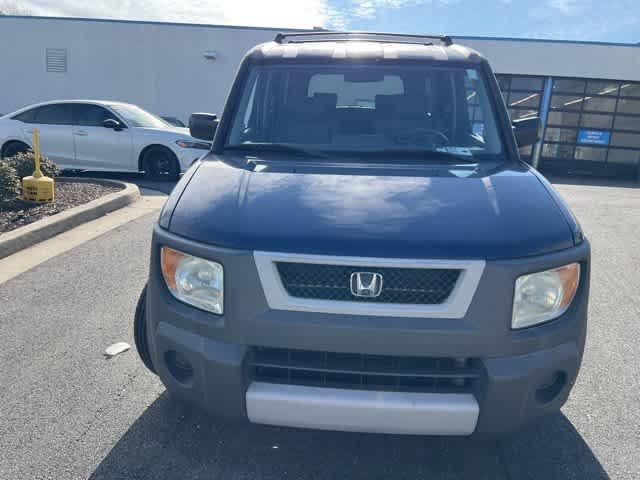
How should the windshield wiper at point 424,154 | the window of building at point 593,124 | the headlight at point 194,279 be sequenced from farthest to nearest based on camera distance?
the window of building at point 593,124 → the windshield wiper at point 424,154 → the headlight at point 194,279

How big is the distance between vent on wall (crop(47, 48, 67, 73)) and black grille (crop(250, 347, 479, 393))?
743 inches

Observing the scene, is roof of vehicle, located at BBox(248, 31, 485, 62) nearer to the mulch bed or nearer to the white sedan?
the mulch bed

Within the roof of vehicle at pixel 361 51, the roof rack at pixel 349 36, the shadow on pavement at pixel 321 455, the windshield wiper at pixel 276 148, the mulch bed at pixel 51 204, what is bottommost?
the mulch bed at pixel 51 204

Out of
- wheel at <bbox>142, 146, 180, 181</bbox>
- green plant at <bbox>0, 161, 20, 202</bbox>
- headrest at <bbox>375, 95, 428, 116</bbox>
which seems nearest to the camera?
headrest at <bbox>375, 95, 428, 116</bbox>

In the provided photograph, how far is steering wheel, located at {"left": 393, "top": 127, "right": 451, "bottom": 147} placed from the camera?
3.01 m

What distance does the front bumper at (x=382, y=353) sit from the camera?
6.45 feet

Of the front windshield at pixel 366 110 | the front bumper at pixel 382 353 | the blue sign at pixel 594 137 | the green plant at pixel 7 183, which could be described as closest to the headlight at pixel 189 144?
the green plant at pixel 7 183

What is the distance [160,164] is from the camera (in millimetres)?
10219

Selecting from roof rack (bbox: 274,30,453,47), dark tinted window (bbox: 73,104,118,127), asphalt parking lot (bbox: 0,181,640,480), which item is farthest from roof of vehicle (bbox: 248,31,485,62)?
dark tinted window (bbox: 73,104,118,127)

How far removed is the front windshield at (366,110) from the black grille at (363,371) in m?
1.25

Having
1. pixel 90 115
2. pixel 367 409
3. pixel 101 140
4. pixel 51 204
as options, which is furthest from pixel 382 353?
pixel 90 115

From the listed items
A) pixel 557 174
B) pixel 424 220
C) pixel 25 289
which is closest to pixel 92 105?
pixel 25 289

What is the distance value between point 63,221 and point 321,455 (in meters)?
5.02

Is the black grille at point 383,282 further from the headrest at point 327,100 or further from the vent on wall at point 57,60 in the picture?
the vent on wall at point 57,60
